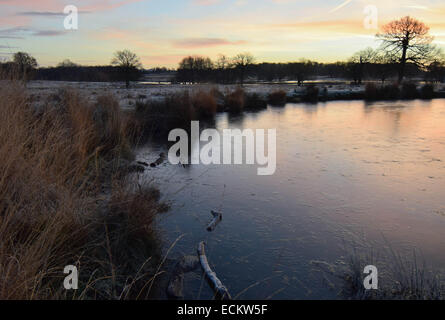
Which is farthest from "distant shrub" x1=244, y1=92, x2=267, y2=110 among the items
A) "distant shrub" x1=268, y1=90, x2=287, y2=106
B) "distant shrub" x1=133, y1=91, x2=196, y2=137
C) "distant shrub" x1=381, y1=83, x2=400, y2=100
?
"distant shrub" x1=381, y1=83, x2=400, y2=100

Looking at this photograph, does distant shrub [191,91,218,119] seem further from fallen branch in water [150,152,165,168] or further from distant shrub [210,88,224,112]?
fallen branch in water [150,152,165,168]

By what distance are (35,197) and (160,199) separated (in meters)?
2.45

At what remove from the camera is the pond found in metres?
3.55

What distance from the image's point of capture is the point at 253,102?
20578 millimetres

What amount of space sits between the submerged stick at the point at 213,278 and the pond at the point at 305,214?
11 cm

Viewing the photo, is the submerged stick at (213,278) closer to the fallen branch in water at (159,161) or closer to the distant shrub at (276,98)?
the fallen branch in water at (159,161)

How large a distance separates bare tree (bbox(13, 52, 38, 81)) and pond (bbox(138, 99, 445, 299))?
2.43 m

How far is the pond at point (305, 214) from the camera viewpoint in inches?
140

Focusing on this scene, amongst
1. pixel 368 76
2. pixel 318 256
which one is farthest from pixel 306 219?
pixel 368 76

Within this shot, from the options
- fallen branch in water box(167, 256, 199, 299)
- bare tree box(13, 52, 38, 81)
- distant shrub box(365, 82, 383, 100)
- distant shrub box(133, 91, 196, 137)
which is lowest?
fallen branch in water box(167, 256, 199, 299)

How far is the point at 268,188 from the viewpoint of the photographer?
20.3ft

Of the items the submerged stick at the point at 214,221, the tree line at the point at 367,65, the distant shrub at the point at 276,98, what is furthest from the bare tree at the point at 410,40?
the submerged stick at the point at 214,221

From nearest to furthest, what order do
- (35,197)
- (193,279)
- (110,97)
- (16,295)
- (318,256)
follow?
(16,295), (35,197), (193,279), (318,256), (110,97)

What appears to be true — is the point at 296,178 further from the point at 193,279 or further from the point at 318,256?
the point at 193,279
